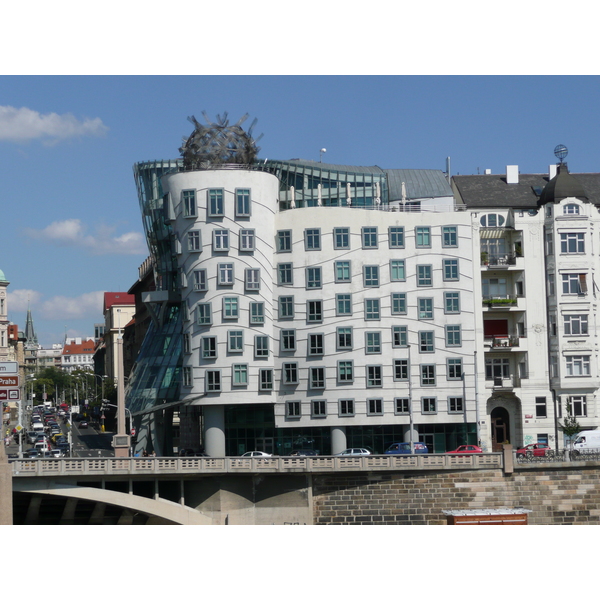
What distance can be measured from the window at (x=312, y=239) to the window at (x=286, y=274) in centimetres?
190

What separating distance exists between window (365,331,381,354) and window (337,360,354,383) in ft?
5.15

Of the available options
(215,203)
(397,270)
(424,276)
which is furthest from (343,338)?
(215,203)

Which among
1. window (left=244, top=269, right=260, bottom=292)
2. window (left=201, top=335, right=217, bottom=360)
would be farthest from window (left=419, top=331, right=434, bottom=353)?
window (left=201, top=335, right=217, bottom=360)

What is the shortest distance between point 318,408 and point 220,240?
547 inches

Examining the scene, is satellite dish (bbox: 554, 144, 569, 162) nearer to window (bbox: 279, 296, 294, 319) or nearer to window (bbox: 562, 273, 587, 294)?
window (bbox: 562, 273, 587, 294)

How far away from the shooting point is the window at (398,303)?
74000 mm

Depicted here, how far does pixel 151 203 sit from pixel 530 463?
41730 mm

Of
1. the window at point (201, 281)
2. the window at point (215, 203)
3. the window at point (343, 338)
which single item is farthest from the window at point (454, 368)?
the window at point (215, 203)

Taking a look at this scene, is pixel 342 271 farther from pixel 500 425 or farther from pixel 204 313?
pixel 500 425

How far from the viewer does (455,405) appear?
2886 inches

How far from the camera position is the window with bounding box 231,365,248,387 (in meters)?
72.2

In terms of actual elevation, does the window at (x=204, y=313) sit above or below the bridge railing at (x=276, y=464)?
above

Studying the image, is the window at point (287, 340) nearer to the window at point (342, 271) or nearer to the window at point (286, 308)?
the window at point (286, 308)

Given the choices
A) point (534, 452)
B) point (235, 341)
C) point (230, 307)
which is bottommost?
point (534, 452)
